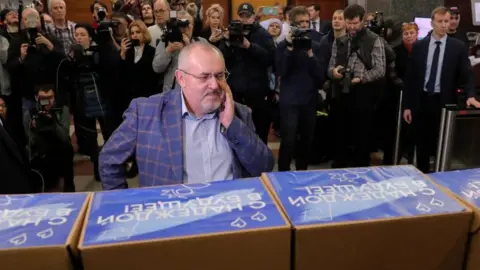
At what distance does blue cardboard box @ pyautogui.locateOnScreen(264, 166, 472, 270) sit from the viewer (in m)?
0.88

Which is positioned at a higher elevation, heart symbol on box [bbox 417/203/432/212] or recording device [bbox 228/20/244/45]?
recording device [bbox 228/20/244/45]

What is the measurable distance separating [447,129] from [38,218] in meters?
3.16

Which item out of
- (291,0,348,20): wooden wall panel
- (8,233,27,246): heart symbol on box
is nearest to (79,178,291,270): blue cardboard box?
(8,233,27,246): heart symbol on box

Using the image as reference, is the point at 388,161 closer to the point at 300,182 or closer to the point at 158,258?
the point at 300,182

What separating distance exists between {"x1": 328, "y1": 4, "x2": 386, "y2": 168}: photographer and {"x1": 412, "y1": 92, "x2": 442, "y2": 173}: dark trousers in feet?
1.25

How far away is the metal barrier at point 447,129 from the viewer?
3309mm

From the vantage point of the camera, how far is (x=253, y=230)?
2.75ft

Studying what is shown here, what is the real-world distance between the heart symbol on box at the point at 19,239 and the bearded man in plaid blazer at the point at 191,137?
821 millimetres

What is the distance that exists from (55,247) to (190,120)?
0.99 m

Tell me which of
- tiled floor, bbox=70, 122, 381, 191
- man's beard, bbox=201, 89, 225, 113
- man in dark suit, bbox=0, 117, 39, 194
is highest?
man's beard, bbox=201, 89, 225, 113

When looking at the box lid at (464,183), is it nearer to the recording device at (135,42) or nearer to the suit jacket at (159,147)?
the suit jacket at (159,147)

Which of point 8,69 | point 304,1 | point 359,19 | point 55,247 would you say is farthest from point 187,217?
point 304,1

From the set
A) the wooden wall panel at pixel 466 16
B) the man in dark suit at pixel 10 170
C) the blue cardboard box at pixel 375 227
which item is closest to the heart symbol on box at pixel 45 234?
the blue cardboard box at pixel 375 227

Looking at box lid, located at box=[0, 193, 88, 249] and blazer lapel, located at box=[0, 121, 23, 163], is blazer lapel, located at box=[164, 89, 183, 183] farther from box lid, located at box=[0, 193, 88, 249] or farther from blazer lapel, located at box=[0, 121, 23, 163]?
blazer lapel, located at box=[0, 121, 23, 163]
